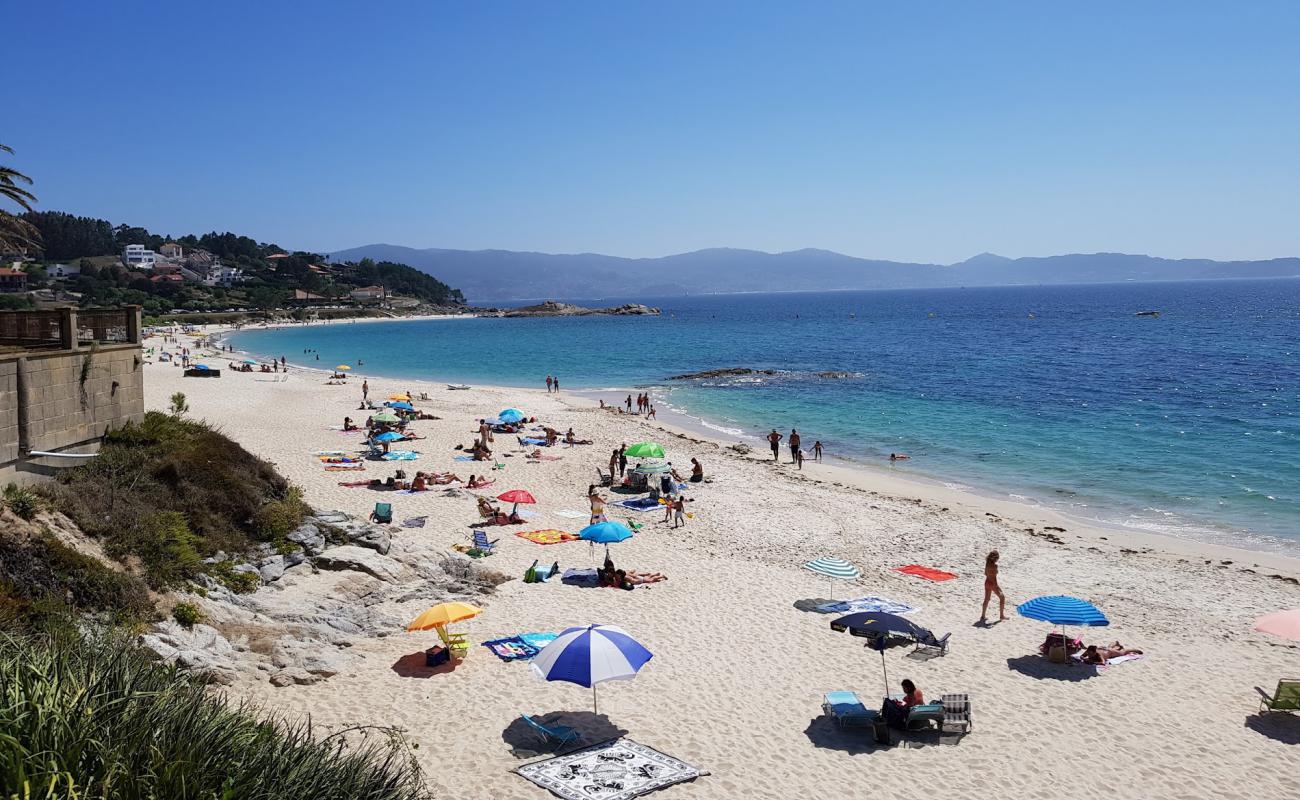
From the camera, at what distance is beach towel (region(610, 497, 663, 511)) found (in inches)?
858

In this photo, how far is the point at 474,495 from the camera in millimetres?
21750

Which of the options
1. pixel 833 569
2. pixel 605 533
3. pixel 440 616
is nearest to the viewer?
pixel 440 616

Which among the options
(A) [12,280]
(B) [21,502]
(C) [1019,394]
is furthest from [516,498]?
(A) [12,280]

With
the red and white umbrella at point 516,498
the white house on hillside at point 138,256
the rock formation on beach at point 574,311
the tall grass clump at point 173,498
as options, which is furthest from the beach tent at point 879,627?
the white house on hillside at point 138,256

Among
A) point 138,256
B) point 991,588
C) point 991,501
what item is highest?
point 138,256

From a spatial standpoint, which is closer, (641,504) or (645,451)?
(641,504)

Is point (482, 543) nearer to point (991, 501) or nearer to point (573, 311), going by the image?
point (991, 501)

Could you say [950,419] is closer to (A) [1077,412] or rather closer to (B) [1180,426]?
(A) [1077,412]

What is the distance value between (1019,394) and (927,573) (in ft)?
105

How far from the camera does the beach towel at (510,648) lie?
11.7m

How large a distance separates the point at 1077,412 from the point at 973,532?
21834 mm

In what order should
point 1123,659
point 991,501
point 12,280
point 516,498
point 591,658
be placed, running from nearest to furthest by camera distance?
point 591,658 → point 1123,659 → point 516,498 → point 991,501 → point 12,280

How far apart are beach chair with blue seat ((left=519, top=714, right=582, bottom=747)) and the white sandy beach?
0.37 m

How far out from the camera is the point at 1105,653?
1245 centimetres
